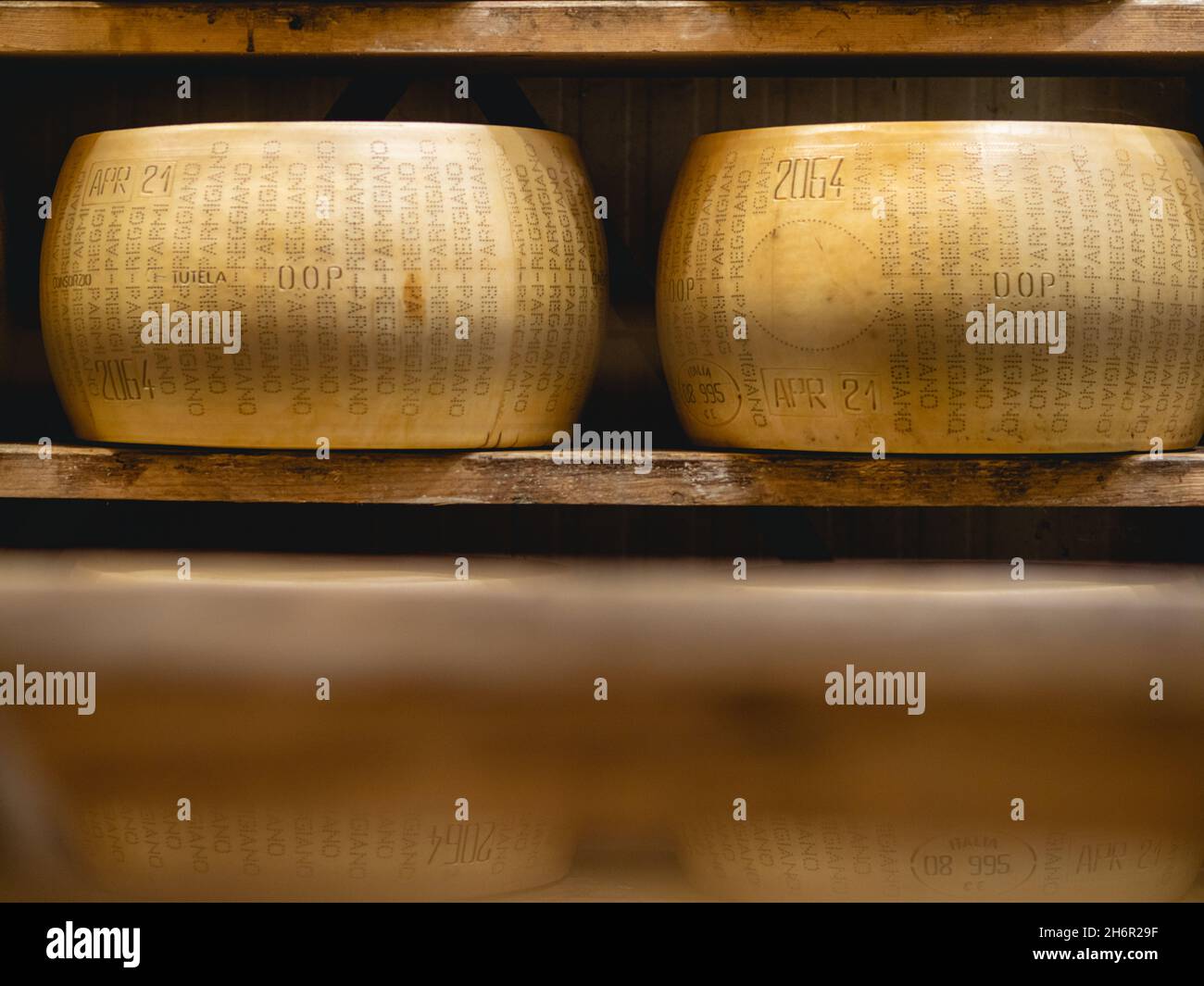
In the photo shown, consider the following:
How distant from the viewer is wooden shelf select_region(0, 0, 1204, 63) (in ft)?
2.96

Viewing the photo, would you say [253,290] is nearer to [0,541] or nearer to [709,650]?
[709,650]

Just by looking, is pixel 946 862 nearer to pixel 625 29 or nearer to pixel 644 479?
pixel 644 479

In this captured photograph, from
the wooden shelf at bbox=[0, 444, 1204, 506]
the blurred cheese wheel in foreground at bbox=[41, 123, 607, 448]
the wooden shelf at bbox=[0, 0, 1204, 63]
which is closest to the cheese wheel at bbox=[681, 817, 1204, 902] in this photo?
the wooden shelf at bbox=[0, 444, 1204, 506]

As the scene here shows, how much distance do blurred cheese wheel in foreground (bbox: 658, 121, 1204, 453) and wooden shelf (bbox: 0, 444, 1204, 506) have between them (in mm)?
19

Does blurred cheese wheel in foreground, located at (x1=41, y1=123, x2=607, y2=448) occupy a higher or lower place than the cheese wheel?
higher

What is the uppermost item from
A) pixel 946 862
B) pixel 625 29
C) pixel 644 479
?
pixel 625 29

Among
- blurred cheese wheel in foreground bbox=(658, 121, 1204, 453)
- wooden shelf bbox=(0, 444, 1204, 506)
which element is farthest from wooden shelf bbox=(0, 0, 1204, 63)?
wooden shelf bbox=(0, 444, 1204, 506)

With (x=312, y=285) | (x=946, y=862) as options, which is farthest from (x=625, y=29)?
(x=946, y=862)

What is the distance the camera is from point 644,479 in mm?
907

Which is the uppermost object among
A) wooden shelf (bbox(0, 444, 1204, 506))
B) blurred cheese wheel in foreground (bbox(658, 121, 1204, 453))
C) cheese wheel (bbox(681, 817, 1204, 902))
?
blurred cheese wheel in foreground (bbox(658, 121, 1204, 453))

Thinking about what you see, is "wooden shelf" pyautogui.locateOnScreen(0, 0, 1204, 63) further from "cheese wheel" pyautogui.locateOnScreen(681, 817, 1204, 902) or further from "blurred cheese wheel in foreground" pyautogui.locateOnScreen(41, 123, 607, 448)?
"cheese wheel" pyautogui.locateOnScreen(681, 817, 1204, 902)

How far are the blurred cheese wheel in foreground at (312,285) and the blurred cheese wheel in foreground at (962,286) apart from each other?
162 millimetres

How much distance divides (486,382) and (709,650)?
262mm

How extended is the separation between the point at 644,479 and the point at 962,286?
0.85ft
